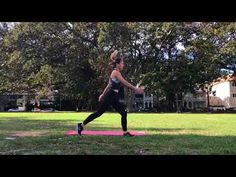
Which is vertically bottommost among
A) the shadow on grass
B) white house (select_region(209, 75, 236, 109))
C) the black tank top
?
the shadow on grass

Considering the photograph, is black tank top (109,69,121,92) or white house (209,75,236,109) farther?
white house (209,75,236,109)

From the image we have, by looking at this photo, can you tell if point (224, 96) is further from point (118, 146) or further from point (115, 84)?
point (118, 146)

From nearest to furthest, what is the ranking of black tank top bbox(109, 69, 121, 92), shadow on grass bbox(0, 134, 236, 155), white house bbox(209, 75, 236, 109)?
shadow on grass bbox(0, 134, 236, 155)
black tank top bbox(109, 69, 121, 92)
white house bbox(209, 75, 236, 109)

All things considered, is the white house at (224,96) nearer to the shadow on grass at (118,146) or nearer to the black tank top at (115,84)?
the black tank top at (115,84)

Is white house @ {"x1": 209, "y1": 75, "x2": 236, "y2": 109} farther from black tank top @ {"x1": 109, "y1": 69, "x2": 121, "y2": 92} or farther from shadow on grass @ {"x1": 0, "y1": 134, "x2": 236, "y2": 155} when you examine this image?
shadow on grass @ {"x1": 0, "y1": 134, "x2": 236, "y2": 155}

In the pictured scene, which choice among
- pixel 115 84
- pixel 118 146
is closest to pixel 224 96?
pixel 115 84

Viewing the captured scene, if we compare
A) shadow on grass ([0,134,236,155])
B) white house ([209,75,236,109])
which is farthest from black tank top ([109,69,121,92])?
white house ([209,75,236,109])

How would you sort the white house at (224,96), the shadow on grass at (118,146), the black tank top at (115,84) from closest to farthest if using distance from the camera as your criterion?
the shadow on grass at (118,146) → the black tank top at (115,84) → the white house at (224,96)

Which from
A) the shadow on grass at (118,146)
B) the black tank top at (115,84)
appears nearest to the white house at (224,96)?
the black tank top at (115,84)

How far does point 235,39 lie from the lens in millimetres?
39656

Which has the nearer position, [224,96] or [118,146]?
[118,146]
